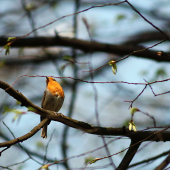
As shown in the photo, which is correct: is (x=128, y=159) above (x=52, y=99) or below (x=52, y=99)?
below

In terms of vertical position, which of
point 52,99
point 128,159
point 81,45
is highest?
point 81,45

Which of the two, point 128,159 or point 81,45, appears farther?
point 81,45

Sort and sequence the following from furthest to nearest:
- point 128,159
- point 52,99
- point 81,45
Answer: point 81,45, point 52,99, point 128,159

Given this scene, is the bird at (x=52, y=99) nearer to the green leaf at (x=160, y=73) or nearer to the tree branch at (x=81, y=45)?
the tree branch at (x=81, y=45)

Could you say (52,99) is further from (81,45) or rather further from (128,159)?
(128,159)

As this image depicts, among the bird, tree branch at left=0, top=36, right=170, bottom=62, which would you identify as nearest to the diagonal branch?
the bird

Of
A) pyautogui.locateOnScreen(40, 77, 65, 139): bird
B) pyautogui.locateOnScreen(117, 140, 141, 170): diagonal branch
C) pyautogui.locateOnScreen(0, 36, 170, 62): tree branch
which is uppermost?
pyautogui.locateOnScreen(0, 36, 170, 62): tree branch

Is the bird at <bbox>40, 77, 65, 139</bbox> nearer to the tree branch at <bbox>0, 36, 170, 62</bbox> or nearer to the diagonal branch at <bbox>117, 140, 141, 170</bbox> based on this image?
the tree branch at <bbox>0, 36, 170, 62</bbox>

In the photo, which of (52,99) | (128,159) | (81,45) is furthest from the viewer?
(81,45)

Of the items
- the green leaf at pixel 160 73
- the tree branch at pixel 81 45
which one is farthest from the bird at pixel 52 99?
the green leaf at pixel 160 73

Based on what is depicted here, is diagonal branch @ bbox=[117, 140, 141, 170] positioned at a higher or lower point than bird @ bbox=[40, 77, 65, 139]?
lower

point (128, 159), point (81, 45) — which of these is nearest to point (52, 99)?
point (81, 45)

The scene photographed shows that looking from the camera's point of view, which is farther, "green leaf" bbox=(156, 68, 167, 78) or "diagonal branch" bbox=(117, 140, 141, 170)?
"green leaf" bbox=(156, 68, 167, 78)

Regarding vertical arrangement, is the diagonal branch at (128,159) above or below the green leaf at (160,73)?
below
